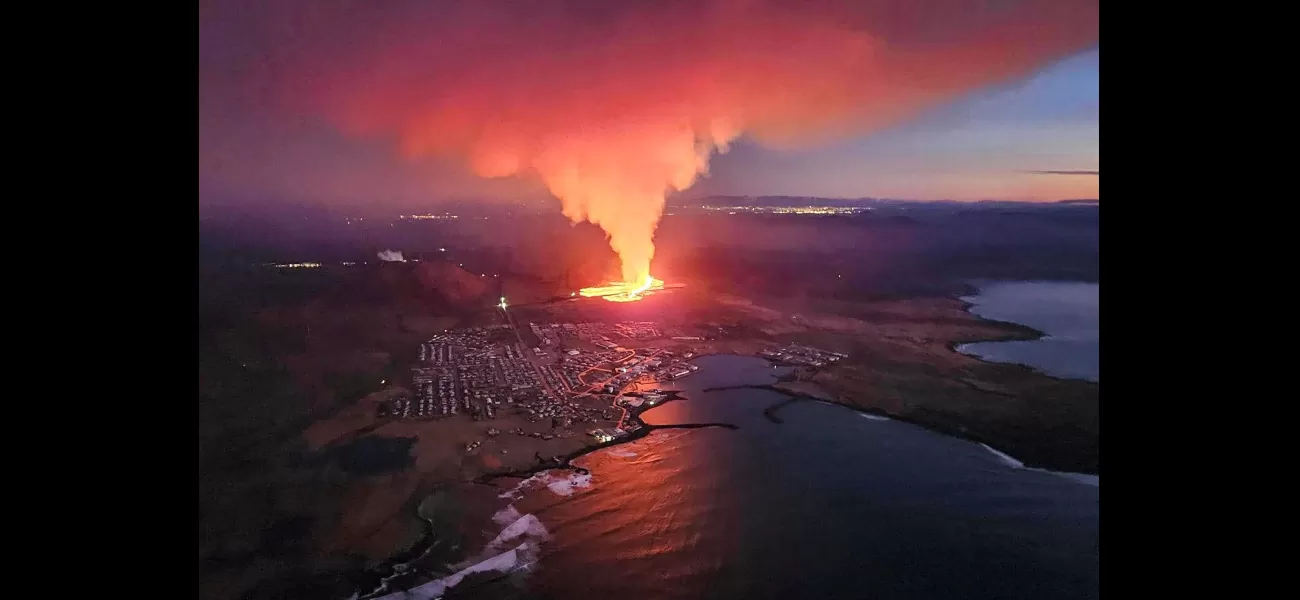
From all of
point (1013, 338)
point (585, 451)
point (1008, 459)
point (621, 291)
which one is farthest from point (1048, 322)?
point (585, 451)

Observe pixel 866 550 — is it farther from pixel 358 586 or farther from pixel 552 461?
pixel 358 586

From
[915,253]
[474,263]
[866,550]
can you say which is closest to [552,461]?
[866,550]

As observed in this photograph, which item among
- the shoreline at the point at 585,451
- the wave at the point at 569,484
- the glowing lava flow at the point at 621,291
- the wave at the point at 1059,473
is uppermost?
the glowing lava flow at the point at 621,291

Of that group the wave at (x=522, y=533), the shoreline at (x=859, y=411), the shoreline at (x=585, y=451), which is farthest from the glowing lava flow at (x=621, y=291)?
the wave at (x=522, y=533)

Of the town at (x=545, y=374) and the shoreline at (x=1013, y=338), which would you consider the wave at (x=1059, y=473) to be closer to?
the shoreline at (x=1013, y=338)

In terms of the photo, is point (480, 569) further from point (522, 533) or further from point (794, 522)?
point (794, 522)

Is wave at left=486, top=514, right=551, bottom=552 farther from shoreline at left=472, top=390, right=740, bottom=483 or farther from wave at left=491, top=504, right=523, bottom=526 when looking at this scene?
shoreline at left=472, top=390, right=740, bottom=483
